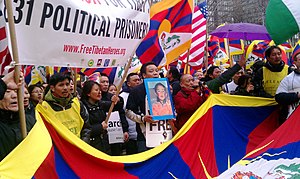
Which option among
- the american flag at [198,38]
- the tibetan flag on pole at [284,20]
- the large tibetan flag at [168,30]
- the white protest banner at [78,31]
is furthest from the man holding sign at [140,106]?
the american flag at [198,38]

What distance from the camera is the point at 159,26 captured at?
677cm

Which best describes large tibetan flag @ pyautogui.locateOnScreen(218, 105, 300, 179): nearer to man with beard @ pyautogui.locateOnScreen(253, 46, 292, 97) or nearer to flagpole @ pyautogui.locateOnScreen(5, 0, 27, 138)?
man with beard @ pyautogui.locateOnScreen(253, 46, 292, 97)

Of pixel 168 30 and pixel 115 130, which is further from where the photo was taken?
pixel 168 30

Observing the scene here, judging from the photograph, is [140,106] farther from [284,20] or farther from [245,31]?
[245,31]

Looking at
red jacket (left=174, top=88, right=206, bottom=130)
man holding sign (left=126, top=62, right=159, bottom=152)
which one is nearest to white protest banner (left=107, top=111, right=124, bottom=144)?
man holding sign (left=126, top=62, right=159, bottom=152)

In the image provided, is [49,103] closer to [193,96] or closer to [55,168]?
[55,168]

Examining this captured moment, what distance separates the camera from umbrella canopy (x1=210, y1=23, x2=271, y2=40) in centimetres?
896

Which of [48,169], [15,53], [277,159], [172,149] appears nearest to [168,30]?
[172,149]

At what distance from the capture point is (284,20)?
495cm

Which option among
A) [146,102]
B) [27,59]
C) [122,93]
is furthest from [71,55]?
[122,93]

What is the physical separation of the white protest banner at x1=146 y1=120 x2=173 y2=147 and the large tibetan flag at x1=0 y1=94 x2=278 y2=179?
0.20 m

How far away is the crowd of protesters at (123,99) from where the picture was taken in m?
3.42

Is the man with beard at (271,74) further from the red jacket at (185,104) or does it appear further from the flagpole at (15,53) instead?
the flagpole at (15,53)

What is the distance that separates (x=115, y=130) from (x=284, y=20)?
2.57m
